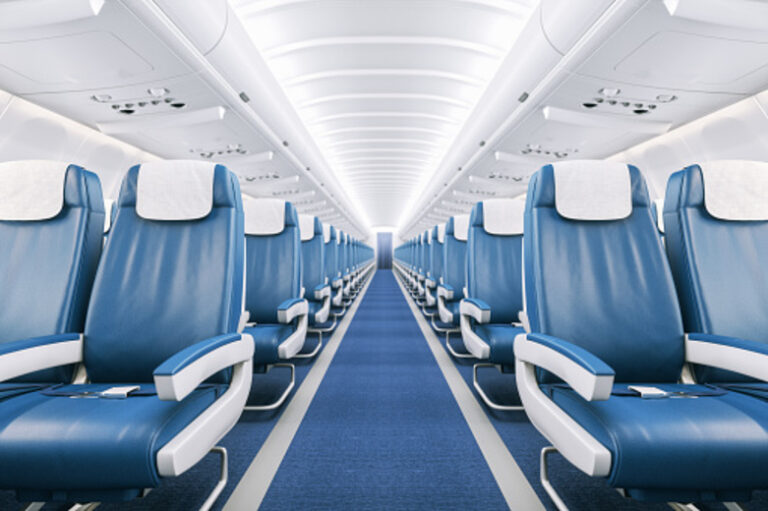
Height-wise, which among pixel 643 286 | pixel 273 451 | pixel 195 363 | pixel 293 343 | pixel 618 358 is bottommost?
pixel 273 451

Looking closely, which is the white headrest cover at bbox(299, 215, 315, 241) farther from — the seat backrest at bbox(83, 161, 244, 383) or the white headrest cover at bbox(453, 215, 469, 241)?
the seat backrest at bbox(83, 161, 244, 383)

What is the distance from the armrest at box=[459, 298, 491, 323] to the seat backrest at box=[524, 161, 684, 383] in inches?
31.8

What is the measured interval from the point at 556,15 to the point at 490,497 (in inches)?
142

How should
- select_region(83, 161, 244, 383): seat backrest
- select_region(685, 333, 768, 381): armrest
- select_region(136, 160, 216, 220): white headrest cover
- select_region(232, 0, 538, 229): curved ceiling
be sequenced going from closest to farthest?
select_region(685, 333, 768, 381): armrest < select_region(83, 161, 244, 383): seat backrest < select_region(136, 160, 216, 220): white headrest cover < select_region(232, 0, 538, 229): curved ceiling

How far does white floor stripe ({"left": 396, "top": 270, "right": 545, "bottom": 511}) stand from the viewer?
4.86 ft

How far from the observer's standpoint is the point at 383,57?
5.52m

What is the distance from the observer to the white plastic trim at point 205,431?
0.93 m

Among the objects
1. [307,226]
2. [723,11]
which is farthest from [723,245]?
[307,226]

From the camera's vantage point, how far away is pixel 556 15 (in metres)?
2.95

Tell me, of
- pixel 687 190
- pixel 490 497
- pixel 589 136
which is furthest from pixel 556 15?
pixel 490 497

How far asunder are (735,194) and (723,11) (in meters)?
1.73

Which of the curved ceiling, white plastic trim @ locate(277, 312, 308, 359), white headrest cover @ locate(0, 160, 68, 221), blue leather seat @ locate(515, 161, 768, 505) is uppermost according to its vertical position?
the curved ceiling

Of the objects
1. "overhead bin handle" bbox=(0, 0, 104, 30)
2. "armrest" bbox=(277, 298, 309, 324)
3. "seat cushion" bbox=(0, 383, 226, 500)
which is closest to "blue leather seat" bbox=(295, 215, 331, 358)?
"armrest" bbox=(277, 298, 309, 324)

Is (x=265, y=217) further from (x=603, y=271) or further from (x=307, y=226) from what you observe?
(x=603, y=271)
